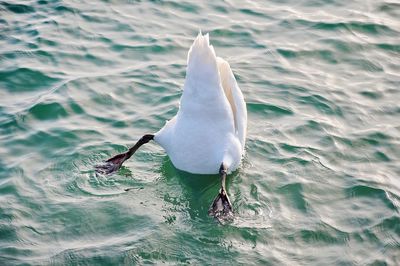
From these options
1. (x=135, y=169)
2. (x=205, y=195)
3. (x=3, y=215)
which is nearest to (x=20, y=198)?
(x=3, y=215)

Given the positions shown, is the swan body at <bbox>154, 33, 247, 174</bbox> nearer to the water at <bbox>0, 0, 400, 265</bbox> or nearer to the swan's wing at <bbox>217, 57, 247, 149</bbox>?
the swan's wing at <bbox>217, 57, 247, 149</bbox>

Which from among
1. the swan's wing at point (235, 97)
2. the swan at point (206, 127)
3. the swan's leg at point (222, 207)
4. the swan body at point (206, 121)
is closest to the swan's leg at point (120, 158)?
the swan at point (206, 127)

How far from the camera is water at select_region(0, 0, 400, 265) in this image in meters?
6.58

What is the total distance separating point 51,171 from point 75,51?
3.12 meters

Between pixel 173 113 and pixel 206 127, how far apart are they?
1.58 meters

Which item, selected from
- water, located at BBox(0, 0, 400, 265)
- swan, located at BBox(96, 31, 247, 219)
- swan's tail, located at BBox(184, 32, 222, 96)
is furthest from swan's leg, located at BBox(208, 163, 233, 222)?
swan's tail, located at BBox(184, 32, 222, 96)

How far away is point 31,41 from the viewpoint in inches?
410

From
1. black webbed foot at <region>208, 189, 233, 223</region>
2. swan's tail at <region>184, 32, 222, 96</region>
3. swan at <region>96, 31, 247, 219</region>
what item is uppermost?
swan's tail at <region>184, 32, 222, 96</region>

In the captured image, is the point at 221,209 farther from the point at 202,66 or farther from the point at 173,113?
the point at 173,113

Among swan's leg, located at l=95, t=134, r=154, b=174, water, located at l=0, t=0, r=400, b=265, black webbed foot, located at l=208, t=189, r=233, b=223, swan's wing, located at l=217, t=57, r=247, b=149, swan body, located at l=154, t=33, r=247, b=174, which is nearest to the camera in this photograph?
water, located at l=0, t=0, r=400, b=265

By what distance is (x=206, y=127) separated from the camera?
23.8 feet

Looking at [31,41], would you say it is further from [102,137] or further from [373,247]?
[373,247]

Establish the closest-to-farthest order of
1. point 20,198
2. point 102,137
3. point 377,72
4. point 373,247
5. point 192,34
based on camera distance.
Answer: point 373,247 → point 20,198 → point 102,137 → point 377,72 → point 192,34

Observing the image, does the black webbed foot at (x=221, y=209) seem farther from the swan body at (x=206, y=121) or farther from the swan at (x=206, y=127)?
the swan body at (x=206, y=121)
